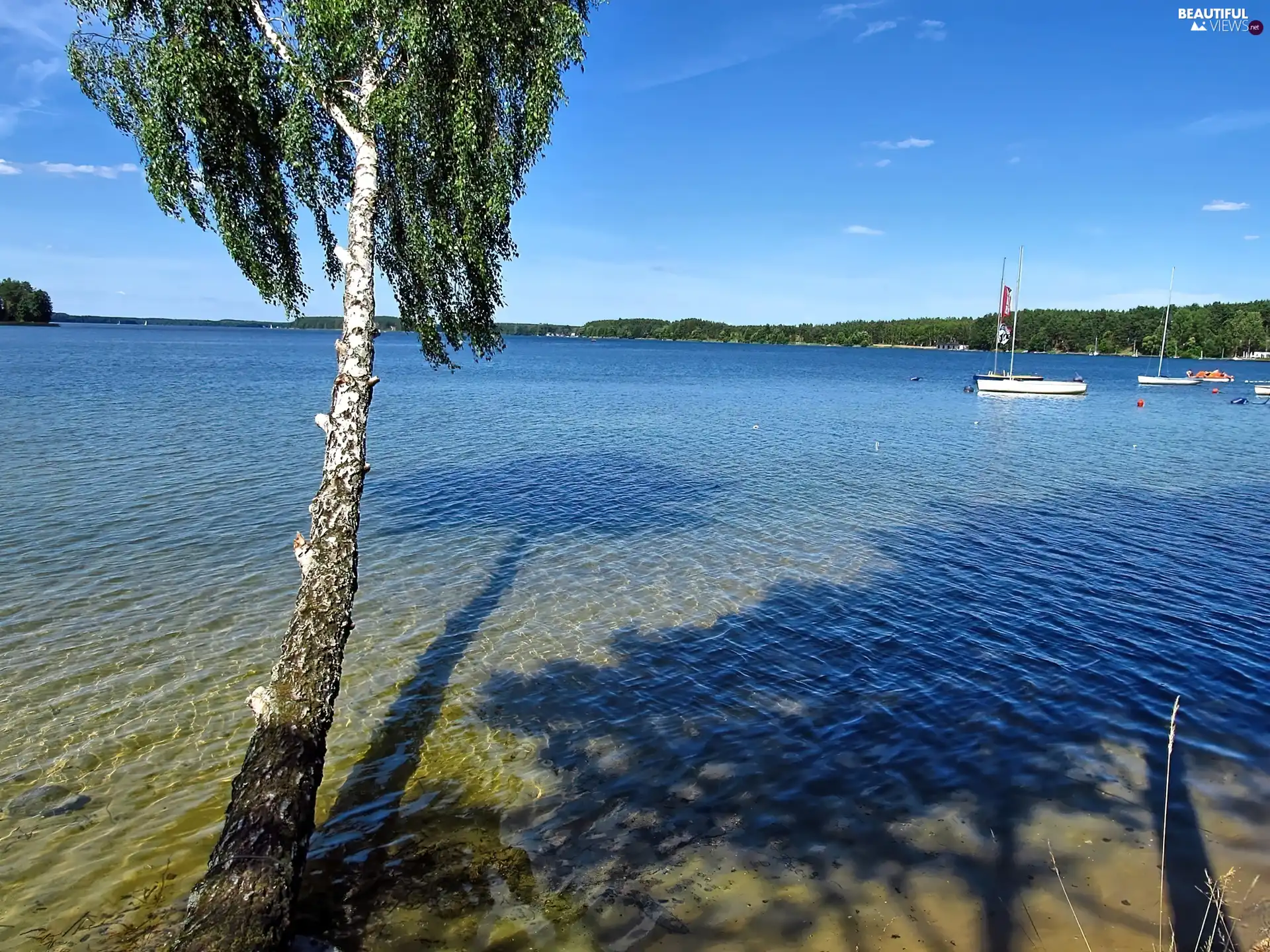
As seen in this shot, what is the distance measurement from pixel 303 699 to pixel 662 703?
5411 millimetres

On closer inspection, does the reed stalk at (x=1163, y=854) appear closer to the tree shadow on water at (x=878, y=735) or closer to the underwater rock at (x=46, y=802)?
the tree shadow on water at (x=878, y=735)

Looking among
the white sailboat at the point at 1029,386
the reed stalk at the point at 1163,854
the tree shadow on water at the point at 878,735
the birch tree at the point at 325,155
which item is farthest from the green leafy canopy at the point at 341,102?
the white sailboat at the point at 1029,386

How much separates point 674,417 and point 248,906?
152 feet

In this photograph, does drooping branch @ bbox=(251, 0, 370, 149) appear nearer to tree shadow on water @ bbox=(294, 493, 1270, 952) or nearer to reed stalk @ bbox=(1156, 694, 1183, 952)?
tree shadow on water @ bbox=(294, 493, 1270, 952)

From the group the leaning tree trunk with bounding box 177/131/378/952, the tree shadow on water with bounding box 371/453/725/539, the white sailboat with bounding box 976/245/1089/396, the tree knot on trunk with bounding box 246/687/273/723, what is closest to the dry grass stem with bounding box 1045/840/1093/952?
the leaning tree trunk with bounding box 177/131/378/952

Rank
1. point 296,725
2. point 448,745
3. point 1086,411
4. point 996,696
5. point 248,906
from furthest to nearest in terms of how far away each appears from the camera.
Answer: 1. point 1086,411
2. point 996,696
3. point 448,745
4. point 296,725
5. point 248,906

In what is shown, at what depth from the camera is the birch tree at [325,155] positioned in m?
7.81

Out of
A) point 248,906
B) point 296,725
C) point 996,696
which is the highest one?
point 296,725

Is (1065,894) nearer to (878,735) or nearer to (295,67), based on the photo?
(878,735)

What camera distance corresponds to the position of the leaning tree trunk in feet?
20.9

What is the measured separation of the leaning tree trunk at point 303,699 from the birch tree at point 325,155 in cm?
2

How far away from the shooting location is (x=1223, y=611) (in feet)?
49.9

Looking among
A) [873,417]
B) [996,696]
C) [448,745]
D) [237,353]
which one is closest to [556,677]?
[448,745]

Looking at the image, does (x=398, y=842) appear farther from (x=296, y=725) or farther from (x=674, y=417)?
(x=674, y=417)
